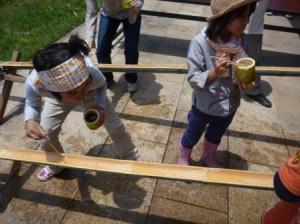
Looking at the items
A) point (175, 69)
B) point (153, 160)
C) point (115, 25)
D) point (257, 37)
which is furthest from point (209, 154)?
point (115, 25)

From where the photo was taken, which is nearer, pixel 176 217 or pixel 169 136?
pixel 176 217

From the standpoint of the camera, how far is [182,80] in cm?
438

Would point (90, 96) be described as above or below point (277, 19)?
above

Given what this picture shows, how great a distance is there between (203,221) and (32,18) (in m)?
4.81

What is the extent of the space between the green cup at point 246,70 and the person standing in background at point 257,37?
5.52 feet

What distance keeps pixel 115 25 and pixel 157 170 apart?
2.24m

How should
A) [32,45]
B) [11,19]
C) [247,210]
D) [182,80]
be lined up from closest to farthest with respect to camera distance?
[247,210] → [182,80] → [32,45] → [11,19]

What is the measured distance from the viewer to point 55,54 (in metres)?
2.04

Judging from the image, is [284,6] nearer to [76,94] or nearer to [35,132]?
[76,94]

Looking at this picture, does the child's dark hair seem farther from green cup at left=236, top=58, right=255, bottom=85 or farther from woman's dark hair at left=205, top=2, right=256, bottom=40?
green cup at left=236, top=58, right=255, bottom=85

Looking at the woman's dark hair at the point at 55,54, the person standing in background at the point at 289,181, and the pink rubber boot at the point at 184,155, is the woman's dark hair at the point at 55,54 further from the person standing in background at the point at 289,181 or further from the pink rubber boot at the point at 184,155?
the person standing in background at the point at 289,181

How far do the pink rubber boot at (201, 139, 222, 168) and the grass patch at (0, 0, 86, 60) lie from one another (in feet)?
9.93

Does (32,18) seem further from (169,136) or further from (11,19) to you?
(169,136)

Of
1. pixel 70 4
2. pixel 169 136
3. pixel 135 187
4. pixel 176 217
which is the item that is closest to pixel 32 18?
pixel 70 4
